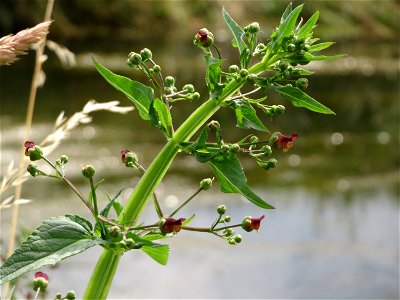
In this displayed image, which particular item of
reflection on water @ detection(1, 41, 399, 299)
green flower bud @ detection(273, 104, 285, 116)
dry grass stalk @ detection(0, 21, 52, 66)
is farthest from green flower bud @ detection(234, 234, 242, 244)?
reflection on water @ detection(1, 41, 399, 299)

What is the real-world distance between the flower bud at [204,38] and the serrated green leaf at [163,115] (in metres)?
0.07

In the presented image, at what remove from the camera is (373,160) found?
24.0 feet

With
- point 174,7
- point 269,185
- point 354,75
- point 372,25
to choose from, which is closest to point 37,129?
point 269,185

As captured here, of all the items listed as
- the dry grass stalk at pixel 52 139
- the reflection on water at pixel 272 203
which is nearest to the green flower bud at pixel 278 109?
the dry grass stalk at pixel 52 139

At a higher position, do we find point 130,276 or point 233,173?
point 130,276

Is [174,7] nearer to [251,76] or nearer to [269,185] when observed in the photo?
[269,185]

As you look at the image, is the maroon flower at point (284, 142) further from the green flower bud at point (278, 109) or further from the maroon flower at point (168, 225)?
the maroon flower at point (168, 225)

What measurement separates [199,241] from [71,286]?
118cm

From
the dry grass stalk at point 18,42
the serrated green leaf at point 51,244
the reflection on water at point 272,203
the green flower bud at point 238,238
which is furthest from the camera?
the reflection on water at point 272,203

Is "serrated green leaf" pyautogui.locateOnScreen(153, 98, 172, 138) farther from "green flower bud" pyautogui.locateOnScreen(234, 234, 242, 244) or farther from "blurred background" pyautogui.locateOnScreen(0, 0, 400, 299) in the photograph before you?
"blurred background" pyautogui.locateOnScreen(0, 0, 400, 299)

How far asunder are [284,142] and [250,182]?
5.66m

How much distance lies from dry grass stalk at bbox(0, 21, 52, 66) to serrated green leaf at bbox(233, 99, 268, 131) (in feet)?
0.84

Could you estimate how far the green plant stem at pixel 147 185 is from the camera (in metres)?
0.72

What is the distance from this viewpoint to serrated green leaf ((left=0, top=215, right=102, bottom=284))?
65cm
